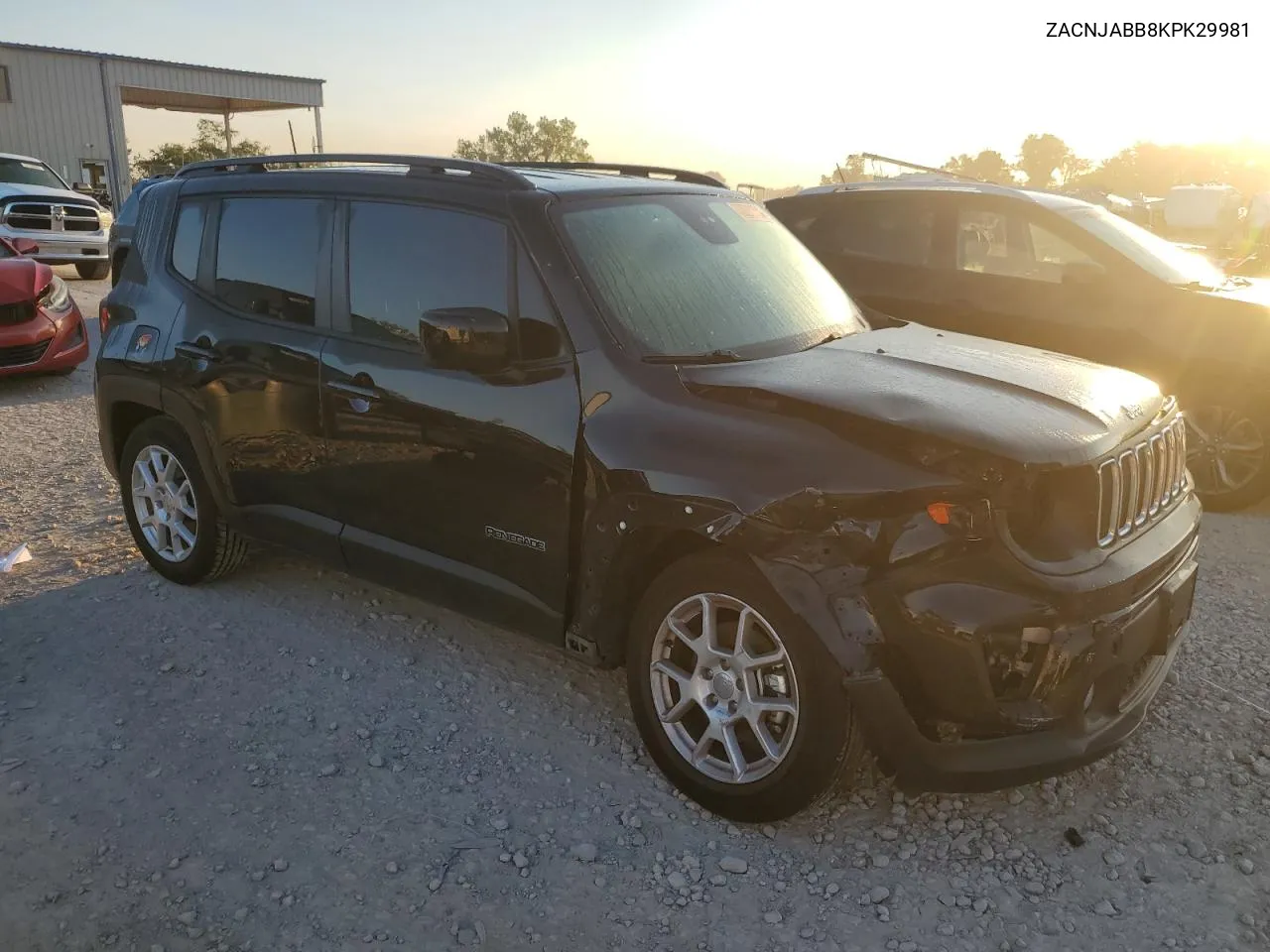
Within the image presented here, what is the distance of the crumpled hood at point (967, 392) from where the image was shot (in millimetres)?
2695

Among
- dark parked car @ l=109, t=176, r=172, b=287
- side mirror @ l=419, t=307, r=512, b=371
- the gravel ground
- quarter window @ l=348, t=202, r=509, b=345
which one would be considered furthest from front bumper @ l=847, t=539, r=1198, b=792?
dark parked car @ l=109, t=176, r=172, b=287

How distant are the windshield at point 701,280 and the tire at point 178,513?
227 centimetres

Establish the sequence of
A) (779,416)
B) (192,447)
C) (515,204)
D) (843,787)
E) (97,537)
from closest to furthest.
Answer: (779,416)
(843,787)
(515,204)
(192,447)
(97,537)

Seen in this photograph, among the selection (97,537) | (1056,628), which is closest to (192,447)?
(97,537)

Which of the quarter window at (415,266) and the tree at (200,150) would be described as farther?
the tree at (200,150)

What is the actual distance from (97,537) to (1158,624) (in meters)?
5.14

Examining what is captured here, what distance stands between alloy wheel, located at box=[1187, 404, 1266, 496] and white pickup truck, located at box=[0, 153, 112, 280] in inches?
622

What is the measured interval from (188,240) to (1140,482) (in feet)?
13.4

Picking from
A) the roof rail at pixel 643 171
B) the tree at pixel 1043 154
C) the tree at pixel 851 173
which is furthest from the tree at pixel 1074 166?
the roof rail at pixel 643 171

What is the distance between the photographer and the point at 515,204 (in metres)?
3.41

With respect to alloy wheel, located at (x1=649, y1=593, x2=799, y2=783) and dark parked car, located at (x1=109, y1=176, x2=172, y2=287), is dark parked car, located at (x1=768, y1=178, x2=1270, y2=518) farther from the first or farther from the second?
dark parked car, located at (x1=109, y1=176, x2=172, y2=287)

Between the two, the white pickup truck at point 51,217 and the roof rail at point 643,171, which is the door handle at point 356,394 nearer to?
the roof rail at point 643,171

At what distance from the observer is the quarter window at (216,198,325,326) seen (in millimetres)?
3977

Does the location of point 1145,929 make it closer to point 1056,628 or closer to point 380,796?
point 1056,628
